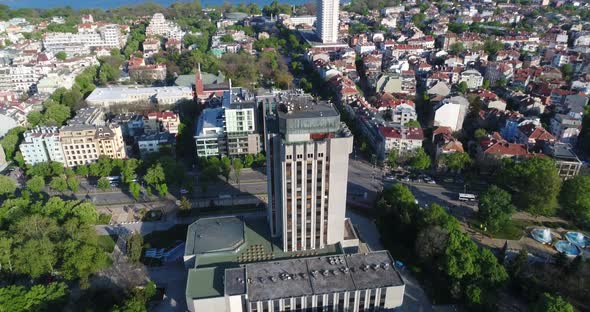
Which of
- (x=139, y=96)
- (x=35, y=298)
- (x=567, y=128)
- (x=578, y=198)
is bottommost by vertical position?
(x=35, y=298)

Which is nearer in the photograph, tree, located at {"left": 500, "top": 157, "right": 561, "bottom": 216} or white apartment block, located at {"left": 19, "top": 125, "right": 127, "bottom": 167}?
tree, located at {"left": 500, "top": 157, "right": 561, "bottom": 216}

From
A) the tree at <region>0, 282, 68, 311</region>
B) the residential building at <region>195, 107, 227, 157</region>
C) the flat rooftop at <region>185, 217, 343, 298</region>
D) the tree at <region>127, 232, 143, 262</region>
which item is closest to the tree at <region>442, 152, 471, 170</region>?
the flat rooftop at <region>185, 217, 343, 298</region>

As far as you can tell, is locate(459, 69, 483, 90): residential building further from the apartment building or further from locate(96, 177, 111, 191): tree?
locate(96, 177, 111, 191): tree

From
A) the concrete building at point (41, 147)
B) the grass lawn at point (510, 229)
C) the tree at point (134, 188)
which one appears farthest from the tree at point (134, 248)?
the grass lawn at point (510, 229)

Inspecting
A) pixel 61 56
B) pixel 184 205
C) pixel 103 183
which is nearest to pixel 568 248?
pixel 184 205

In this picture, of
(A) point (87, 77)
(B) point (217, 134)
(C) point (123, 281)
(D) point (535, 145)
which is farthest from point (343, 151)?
(A) point (87, 77)

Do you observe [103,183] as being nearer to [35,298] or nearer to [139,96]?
[35,298]
